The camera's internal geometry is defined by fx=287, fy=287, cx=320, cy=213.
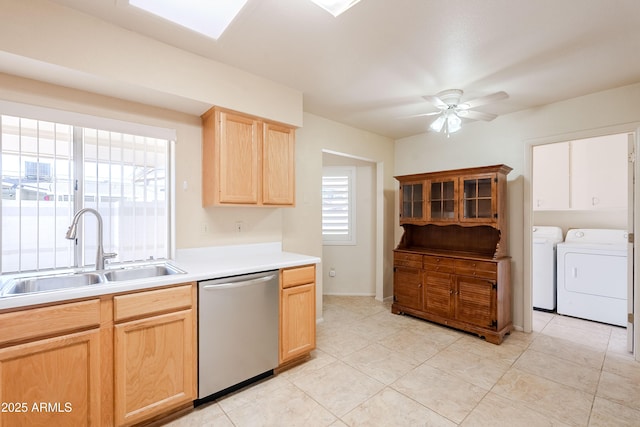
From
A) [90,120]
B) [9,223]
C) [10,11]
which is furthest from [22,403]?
[10,11]

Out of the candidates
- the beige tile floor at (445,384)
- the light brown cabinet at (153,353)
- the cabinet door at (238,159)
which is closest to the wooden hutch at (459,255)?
the beige tile floor at (445,384)

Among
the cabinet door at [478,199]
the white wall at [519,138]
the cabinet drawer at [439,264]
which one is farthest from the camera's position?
the cabinet drawer at [439,264]

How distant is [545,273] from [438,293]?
A: 174 cm

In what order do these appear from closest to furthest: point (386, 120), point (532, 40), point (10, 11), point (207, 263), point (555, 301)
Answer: point (10, 11), point (532, 40), point (207, 263), point (386, 120), point (555, 301)

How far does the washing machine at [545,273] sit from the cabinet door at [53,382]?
180 inches

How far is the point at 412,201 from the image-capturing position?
3.69m

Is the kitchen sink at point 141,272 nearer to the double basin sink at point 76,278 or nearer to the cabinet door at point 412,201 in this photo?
the double basin sink at point 76,278

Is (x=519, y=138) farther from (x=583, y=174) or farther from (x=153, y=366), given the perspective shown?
(x=153, y=366)

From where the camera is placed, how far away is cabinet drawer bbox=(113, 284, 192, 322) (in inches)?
63.8

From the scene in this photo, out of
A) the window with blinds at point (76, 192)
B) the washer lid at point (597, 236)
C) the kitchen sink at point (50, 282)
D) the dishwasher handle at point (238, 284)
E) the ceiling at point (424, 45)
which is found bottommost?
the dishwasher handle at point (238, 284)

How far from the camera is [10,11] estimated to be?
1.54 metres

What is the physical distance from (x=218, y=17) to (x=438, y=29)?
1373 millimetres

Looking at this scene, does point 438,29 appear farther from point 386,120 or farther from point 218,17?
point 386,120

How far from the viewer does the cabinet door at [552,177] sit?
13.6 feet
